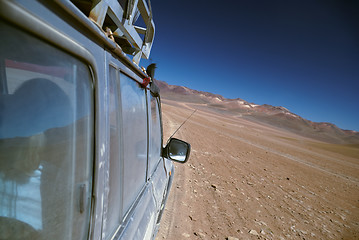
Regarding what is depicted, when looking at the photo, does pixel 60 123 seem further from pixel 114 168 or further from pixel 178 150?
pixel 178 150

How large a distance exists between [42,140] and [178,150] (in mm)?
1718

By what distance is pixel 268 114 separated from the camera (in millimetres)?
136750

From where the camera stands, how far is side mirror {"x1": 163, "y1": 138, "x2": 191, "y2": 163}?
2148mm

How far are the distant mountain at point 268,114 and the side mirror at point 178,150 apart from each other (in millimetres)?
104922

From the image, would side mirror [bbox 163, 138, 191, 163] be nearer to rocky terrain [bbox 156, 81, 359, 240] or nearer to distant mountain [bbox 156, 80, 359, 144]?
rocky terrain [bbox 156, 81, 359, 240]

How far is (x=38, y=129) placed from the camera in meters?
0.52

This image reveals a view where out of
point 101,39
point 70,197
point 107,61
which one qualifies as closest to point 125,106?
point 107,61

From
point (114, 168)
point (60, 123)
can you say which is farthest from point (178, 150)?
point (60, 123)

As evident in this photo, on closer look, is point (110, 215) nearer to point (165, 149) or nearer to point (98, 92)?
point (98, 92)

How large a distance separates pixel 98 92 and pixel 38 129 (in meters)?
0.27

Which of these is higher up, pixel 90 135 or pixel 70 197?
pixel 90 135

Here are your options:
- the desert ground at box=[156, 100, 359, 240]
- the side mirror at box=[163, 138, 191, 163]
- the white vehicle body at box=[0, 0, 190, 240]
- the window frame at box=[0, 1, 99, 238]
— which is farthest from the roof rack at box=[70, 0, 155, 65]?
the desert ground at box=[156, 100, 359, 240]

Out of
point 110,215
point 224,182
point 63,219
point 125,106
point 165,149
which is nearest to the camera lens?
point 63,219

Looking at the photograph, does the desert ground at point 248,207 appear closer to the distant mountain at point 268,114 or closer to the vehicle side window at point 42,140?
the vehicle side window at point 42,140
